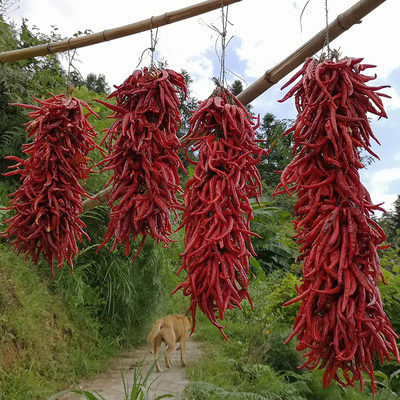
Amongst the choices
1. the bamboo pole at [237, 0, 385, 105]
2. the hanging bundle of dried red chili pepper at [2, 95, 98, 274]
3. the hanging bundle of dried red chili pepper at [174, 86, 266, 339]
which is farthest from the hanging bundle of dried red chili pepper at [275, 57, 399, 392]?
the hanging bundle of dried red chili pepper at [2, 95, 98, 274]

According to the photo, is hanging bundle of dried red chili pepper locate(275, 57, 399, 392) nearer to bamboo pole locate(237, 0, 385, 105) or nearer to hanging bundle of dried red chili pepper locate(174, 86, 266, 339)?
hanging bundle of dried red chili pepper locate(174, 86, 266, 339)

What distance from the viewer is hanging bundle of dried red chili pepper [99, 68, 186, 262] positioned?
1.55 m

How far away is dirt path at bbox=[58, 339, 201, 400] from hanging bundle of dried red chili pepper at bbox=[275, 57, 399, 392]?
3.38 meters

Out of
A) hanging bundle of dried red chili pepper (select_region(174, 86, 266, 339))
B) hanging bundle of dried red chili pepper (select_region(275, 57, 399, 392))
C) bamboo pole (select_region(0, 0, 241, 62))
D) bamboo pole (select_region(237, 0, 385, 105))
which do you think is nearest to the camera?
hanging bundle of dried red chili pepper (select_region(275, 57, 399, 392))

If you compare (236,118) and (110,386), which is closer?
(236,118)

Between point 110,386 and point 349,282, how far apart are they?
4616mm

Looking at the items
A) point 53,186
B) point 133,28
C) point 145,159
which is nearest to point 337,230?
point 145,159

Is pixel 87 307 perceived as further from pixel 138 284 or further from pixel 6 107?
pixel 6 107

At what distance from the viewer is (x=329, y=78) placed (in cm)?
127

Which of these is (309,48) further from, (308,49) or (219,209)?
(219,209)

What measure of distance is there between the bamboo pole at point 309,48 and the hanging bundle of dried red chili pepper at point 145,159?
348 mm

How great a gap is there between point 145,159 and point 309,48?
2.50 feet

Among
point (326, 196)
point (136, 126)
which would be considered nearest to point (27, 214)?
point (136, 126)

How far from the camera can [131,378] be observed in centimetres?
528
